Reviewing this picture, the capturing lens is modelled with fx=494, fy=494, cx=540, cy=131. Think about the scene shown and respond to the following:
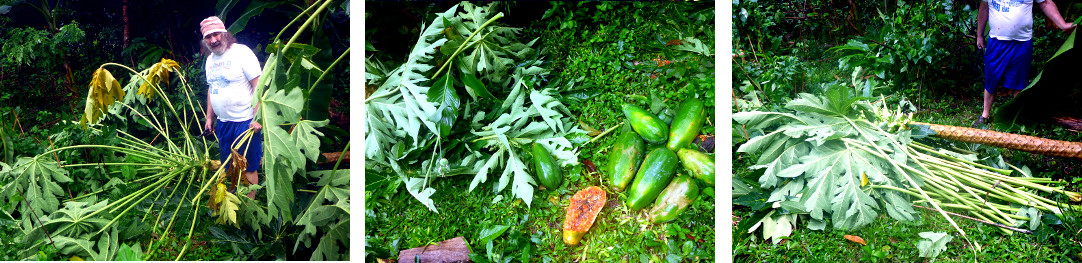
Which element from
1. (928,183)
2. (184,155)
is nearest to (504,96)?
(184,155)

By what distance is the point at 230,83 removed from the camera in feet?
3.37

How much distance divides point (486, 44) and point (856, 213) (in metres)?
0.92

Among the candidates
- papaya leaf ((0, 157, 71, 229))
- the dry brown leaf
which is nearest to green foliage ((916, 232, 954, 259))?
the dry brown leaf

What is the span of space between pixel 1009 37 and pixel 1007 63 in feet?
0.18

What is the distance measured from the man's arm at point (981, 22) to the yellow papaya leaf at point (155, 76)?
1680 millimetres

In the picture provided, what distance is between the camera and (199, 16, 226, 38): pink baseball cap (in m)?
1.03

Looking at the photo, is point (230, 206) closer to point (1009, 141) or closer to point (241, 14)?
point (241, 14)

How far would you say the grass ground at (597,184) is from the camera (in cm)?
121

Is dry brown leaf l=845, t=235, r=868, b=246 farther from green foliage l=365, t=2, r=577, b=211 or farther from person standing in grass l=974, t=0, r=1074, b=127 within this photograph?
green foliage l=365, t=2, r=577, b=211

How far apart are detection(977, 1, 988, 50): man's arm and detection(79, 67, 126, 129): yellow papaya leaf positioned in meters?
1.83

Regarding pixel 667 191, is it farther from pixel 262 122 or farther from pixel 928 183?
pixel 262 122

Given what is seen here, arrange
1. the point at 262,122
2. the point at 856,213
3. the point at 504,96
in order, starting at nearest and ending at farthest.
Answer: the point at 262,122 → the point at 856,213 → the point at 504,96

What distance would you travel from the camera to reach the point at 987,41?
3.35 ft

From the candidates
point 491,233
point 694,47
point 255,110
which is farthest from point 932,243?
point 255,110
